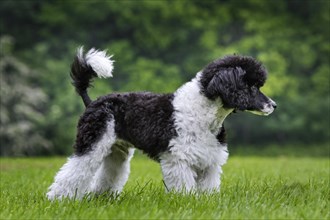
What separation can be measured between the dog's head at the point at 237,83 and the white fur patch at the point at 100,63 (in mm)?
1052

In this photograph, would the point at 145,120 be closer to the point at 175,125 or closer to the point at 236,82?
the point at 175,125

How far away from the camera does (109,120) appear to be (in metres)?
5.14

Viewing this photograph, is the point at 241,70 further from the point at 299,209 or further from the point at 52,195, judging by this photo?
the point at 52,195

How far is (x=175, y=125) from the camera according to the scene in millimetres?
4785

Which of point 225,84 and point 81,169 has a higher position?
point 225,84

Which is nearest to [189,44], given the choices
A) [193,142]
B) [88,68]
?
[88,68]

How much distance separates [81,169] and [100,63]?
42.3 inches

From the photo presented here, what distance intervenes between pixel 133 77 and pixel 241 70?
17162mm

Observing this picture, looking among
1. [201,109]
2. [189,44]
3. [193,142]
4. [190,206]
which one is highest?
[189,44]

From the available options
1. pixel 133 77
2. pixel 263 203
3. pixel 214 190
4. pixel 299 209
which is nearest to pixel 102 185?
pixel 214 190

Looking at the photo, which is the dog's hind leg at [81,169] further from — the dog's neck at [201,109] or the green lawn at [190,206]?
the dog's neck at [201,109]

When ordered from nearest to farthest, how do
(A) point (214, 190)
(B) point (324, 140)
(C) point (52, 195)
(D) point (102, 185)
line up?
1. (A) point (214, 190)
2. (C) point (52, 195)
3. (D) point (102, 185)
4. (B) point (324, 140)

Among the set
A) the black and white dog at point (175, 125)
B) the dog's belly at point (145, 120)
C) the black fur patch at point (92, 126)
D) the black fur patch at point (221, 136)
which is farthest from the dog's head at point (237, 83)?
the black fur patch at point (92, 126)

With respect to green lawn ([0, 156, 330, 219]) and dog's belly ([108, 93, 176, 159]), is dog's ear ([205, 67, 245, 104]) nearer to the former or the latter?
dog's belly ([108, 93, 176, 159])
